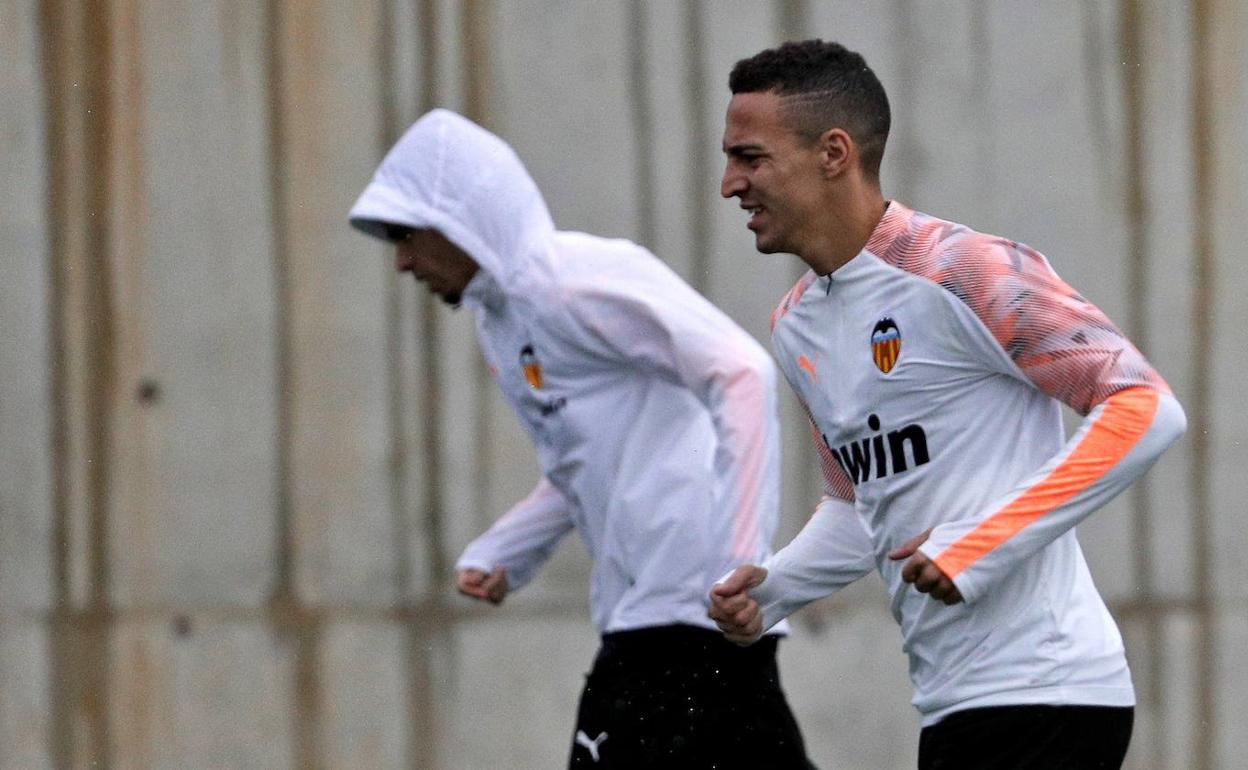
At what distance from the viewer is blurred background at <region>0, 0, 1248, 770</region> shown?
6.76 metres

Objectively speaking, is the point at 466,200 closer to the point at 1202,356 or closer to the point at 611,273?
the point at 611,273

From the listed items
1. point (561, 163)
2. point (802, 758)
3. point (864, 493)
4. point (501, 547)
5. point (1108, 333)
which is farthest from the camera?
point (561, 163)

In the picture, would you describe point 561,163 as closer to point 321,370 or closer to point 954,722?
point 321,370

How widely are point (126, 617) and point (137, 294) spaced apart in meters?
1.05

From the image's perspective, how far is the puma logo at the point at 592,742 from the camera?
472 cm

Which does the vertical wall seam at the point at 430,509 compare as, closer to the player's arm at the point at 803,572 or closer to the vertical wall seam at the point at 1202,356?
the vertical wall seam at the point at 1202,356

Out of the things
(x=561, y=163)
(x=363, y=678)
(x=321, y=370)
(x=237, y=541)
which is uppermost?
(x=561, y=163)

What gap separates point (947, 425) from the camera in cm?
349

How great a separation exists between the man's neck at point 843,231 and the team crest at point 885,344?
0.51ft

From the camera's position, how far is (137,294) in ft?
22.3

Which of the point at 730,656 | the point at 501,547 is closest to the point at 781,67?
the point at 730,656

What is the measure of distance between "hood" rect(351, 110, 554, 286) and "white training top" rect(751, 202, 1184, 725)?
135cm

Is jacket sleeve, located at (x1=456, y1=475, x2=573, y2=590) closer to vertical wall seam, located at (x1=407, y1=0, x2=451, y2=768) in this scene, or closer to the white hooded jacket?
the white hooded jacket

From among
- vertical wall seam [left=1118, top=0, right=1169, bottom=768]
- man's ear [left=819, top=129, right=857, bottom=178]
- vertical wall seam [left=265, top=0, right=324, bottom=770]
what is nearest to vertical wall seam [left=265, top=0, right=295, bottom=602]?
vertical wall seam [left=265, top=0, right=324, bottom=770]
